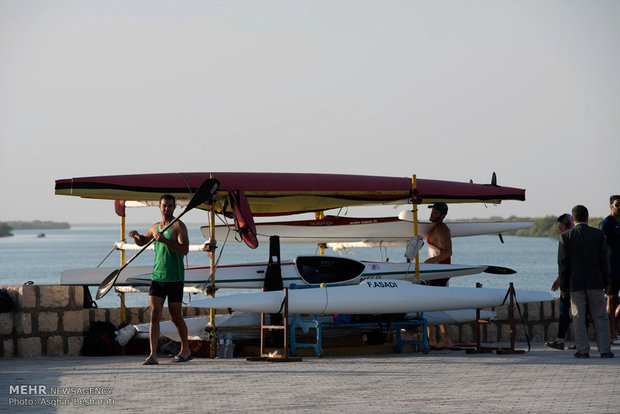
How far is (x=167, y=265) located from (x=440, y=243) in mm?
4125

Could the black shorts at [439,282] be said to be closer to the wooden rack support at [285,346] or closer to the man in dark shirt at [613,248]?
the man in dark shirt at [613,248]

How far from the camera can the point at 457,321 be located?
42.0 feet

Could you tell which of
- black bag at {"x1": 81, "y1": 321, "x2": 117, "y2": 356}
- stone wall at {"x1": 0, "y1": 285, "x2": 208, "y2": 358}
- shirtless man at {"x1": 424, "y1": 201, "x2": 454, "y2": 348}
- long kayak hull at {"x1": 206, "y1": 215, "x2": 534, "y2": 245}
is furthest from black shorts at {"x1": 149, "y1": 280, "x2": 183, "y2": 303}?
shirtless man at {"x1": 424, "y1": 201, "x2": 454, "y2": 348}

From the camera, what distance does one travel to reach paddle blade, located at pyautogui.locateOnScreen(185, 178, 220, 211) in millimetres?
11398

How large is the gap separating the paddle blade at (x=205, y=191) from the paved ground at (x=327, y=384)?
1922mm

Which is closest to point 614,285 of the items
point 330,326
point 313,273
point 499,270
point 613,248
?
point 613,248

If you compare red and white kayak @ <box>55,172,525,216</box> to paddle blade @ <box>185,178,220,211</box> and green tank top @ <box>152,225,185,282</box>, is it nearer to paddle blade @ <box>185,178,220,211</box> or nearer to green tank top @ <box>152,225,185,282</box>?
paddle blade @ <box>185,178,220,211</box>

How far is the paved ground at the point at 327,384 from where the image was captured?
24.5ft

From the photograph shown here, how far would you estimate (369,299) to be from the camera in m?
11.5

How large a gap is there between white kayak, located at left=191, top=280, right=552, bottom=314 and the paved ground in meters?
0.62

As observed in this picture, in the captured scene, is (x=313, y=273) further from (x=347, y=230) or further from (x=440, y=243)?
(x=347, y=230)

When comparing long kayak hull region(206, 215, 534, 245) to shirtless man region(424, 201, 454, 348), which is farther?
long kayak hull region(206, 215, 534, 245)

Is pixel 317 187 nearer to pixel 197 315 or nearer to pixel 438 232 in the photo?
pixel 438 232

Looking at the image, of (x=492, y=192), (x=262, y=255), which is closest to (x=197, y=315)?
(x=492, y=192)
